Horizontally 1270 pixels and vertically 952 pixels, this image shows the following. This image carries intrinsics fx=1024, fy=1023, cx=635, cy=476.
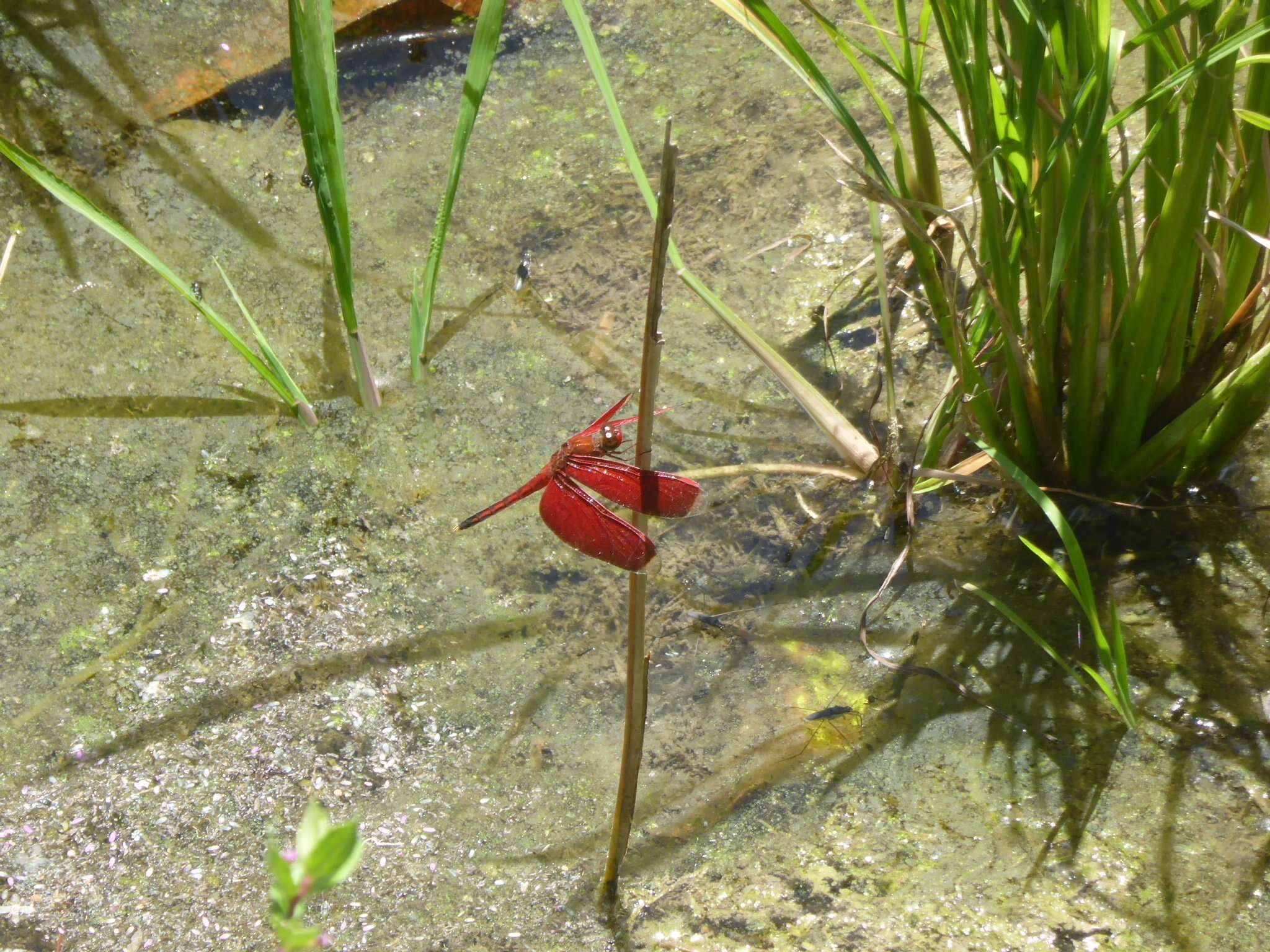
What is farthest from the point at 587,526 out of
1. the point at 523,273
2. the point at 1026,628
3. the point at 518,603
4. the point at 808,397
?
the point at 523,273

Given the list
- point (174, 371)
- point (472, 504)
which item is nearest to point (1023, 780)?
point (472, 504)

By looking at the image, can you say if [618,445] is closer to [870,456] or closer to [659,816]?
[870,456]

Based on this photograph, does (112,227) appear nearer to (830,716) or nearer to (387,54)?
(387,54)

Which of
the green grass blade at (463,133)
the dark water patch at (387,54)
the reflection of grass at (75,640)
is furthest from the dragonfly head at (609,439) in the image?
the dark water patch at (387,54)

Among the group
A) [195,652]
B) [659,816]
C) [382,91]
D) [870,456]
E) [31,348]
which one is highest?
[382,91]

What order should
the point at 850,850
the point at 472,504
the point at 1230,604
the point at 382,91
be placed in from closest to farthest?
the point at 850,850 < the point at 1230,604 < the point at 472,504 < the point at 382,91

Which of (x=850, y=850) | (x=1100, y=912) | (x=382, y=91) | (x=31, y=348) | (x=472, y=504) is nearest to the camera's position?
(x=1100, y=912)

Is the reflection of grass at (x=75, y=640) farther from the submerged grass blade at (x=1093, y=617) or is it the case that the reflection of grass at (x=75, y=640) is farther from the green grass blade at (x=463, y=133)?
the submerged grass blade at (x=1093, y=617)
